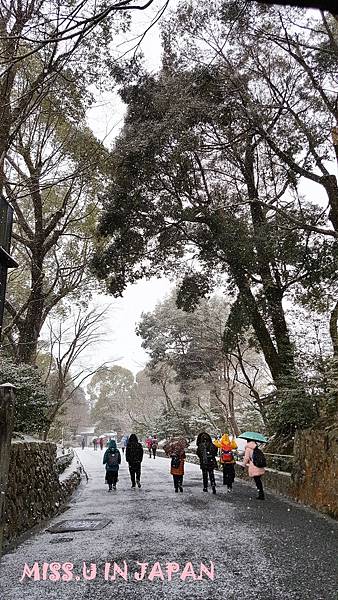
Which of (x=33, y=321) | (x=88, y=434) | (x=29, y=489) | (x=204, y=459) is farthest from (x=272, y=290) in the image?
(x=88, y=434)

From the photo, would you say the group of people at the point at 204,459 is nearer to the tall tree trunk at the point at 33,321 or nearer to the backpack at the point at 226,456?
the backpack at the point at 226,456

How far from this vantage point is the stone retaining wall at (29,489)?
21.4 feet

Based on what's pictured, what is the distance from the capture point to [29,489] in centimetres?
765

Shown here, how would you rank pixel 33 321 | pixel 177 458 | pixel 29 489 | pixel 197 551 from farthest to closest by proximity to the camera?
pixel 33 321 < pixel 177 458 < pixel 29 489 < pixel 197 551

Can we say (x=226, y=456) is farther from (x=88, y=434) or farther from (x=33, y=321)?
(x=88, y=434)

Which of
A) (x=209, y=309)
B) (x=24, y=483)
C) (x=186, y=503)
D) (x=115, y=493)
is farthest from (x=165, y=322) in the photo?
(x=24, y=483)

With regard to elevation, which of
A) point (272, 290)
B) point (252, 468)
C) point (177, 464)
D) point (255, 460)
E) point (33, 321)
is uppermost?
point (272, 290)

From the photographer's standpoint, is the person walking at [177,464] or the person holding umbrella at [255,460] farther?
the person walking at [177,464]

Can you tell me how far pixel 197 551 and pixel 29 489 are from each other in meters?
3.57

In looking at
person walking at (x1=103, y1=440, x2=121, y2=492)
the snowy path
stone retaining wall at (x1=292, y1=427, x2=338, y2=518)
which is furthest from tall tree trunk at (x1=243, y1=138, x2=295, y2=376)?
person walking at (x1=103, y1=440, x2=121, y2=492)

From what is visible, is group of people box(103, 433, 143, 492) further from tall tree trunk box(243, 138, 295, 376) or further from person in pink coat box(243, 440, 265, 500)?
tall tree trunk box(243, 138, 295, 376)

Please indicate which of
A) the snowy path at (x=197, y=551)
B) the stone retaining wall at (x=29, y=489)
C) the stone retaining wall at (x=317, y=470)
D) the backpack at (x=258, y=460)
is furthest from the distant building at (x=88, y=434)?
the snowy path at (x=197, y=551)

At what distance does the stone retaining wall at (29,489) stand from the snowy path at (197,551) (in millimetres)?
340

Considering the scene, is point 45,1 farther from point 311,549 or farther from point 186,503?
point 186,503
